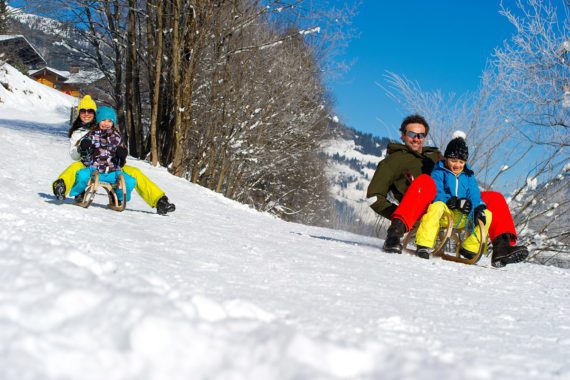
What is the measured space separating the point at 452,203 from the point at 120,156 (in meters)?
3.09

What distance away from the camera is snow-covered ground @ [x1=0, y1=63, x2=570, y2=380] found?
1474 mm

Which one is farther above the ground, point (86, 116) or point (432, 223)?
point (86, 116)

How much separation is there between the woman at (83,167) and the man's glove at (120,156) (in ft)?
0.50

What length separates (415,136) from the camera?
5430mm

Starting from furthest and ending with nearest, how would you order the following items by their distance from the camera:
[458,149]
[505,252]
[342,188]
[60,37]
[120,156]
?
1. [342,188]
2. [60,37]
3. [120,156]
4. [458,149]
5. [505,252]

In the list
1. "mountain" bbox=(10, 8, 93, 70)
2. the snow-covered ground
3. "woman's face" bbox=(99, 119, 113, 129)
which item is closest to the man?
the snow-covered ground

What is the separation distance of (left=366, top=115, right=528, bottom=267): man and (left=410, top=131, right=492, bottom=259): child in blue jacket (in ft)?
0.35

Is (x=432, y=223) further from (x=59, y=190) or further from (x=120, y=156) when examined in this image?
(x=59, y=190)

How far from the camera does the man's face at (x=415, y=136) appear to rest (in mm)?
5430

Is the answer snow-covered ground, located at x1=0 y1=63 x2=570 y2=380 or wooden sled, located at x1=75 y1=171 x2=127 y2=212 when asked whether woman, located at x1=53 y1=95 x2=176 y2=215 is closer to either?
wooden sled, located at x1=75 y1=171 x2=127 y2=212

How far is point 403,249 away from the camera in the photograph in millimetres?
4984

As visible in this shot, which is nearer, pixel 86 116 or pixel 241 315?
pixel 241 315

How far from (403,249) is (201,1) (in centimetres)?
897

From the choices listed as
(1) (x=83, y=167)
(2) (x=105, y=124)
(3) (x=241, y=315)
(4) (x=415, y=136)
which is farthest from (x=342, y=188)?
(3) (x=241, y=315)
